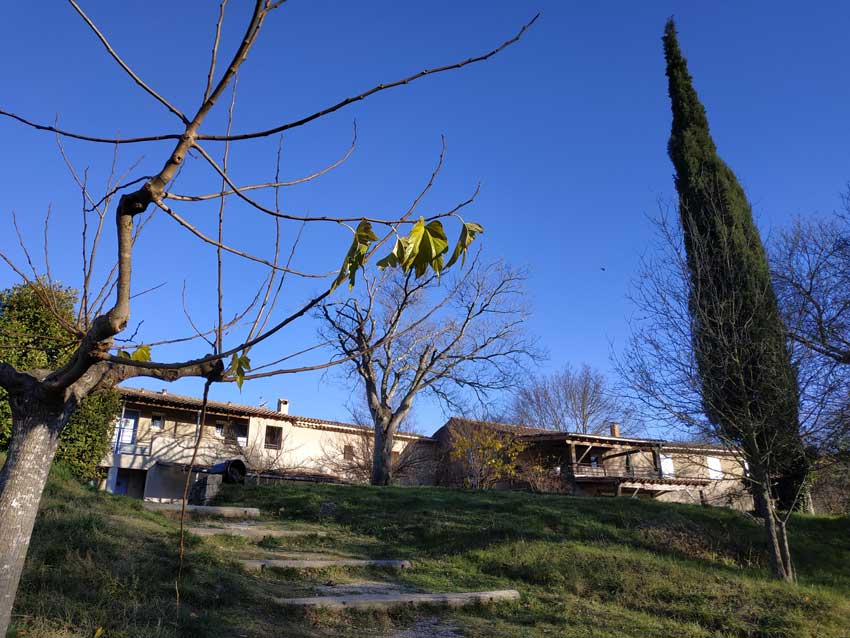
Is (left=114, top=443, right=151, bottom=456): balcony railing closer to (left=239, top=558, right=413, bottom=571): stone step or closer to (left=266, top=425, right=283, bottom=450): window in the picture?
(left=266, top=425, right=283, bottom=450): window

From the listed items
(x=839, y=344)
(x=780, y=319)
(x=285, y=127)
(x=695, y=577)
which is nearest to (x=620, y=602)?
(x=695, y=577)

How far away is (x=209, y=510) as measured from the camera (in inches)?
375

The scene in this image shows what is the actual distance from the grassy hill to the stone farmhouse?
10.6 metres

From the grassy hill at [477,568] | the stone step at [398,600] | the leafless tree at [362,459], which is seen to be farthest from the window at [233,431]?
the stone step at [398,600]

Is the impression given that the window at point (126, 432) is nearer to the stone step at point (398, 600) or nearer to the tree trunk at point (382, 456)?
the tree trunk at point (382, 456)

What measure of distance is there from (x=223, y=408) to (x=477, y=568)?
66.7ft

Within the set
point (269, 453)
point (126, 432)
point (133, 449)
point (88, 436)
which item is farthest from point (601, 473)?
point (88, 436)

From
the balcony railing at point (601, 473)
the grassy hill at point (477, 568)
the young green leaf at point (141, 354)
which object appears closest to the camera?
the young green leaf at point (141, 354)

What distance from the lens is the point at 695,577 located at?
777 centimetres

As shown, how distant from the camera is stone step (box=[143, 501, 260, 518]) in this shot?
9.07m

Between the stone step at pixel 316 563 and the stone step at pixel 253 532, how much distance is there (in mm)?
1323

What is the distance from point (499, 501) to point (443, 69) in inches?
444

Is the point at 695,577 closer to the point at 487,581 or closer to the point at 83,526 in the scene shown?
the point at 487,581

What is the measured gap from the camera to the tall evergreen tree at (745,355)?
9086 mm
